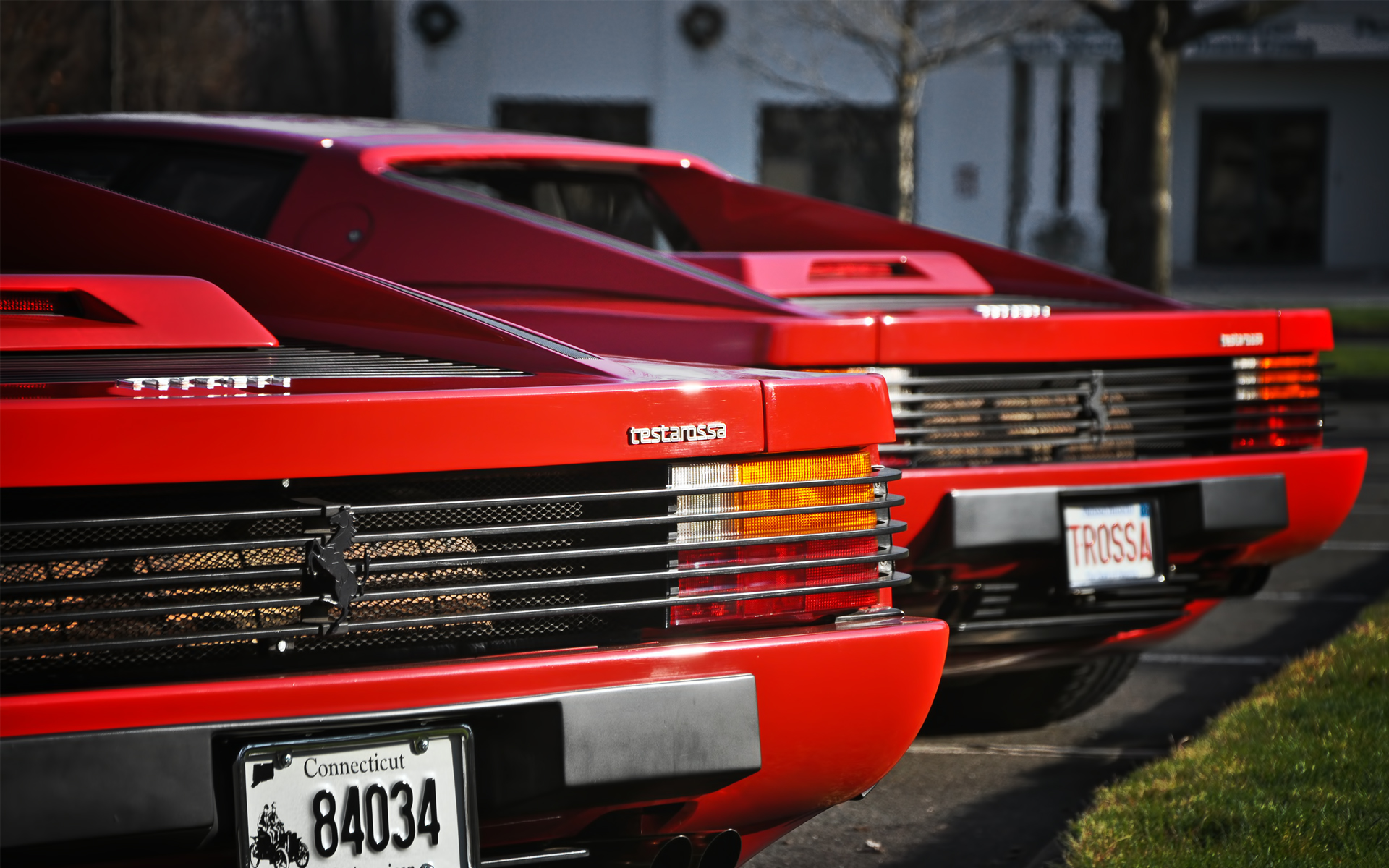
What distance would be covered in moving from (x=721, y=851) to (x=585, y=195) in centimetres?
297

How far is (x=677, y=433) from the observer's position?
2.32 meters

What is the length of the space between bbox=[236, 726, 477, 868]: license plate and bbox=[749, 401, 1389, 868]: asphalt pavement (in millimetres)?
1344

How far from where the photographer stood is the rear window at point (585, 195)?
4.78 meters

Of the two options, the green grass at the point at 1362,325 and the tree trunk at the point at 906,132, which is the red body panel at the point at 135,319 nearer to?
the green grass at the point at 1362,325

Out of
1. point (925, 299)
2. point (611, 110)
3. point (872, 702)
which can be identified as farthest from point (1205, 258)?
point (872, 702)

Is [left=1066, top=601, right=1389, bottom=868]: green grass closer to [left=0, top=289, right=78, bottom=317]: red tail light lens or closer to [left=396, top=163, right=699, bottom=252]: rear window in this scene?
[left=0, top=289, right=78, bottom=317]: red tail light lens

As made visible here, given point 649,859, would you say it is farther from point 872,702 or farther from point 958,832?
point 958,832

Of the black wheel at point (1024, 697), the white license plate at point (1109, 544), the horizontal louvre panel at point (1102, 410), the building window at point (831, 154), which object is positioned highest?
the building window at point (831, 154)

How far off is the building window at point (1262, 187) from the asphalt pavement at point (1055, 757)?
84.1 feet

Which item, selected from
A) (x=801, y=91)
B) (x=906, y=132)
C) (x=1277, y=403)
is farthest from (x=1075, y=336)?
(x=801, y=91)

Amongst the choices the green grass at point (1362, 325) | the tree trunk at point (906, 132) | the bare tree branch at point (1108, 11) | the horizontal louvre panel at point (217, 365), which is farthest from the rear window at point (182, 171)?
the tree trunk at point (906, 132)

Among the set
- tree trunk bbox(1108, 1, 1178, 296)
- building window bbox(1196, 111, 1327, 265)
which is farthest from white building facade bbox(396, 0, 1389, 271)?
tree trunk bbox(1108, 1, 1178, 296)

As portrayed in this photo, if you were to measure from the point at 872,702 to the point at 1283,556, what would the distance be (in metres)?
2.04

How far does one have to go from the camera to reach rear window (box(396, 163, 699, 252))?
4.78 metres
